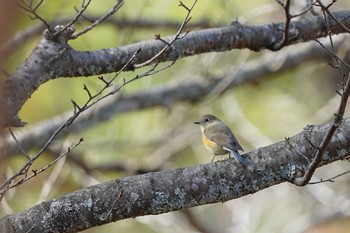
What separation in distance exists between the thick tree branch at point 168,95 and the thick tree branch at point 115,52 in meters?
2.06

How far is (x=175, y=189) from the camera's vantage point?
3057 mm

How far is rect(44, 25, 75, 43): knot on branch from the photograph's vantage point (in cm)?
377

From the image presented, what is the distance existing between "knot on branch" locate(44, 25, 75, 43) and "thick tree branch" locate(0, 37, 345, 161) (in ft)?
7.63

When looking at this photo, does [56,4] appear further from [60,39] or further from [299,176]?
[299,176]

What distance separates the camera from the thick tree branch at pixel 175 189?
9.63 ft

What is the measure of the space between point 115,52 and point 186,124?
15.1 feet

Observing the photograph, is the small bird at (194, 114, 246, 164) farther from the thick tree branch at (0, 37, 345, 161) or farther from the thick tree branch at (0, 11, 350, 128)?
the thick tree branch at (0, 37, 345, 161)

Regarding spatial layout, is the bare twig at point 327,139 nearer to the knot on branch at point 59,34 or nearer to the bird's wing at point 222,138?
the bird's wing at point 222,138

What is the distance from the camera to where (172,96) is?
6.55m

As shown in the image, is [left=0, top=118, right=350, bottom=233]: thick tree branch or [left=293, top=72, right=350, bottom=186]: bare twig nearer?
[left=293, top=72, right=350, bottom=186]: bare twig

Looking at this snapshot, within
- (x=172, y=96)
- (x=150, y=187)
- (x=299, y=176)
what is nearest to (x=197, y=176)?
(x=150, y=187)

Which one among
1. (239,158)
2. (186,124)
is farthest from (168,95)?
(239,158)

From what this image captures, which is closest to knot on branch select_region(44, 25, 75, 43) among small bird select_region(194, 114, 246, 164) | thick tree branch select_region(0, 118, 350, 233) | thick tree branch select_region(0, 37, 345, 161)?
small bird select_region(194, 114, 246, 164)

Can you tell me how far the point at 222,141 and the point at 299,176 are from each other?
0.84 metres
